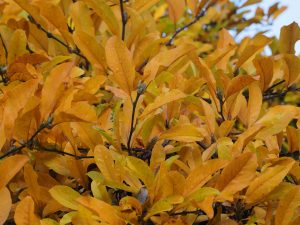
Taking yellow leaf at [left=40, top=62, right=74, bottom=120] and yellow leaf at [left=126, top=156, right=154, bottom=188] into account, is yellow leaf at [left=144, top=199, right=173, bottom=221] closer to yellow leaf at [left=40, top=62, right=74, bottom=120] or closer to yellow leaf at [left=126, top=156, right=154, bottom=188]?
yellow leaf at [left=126, top=156, right=154, bottom=188]

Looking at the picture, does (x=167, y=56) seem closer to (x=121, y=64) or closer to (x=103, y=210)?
(x=121, y=64)

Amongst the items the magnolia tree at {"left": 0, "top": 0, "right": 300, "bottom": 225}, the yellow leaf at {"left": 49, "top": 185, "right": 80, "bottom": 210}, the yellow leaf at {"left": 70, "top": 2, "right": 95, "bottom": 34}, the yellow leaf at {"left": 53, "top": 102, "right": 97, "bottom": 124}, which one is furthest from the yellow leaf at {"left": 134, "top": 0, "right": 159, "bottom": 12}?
the yellow leaf at {"left": 49, "top": 185, "right": 80, "bottom": 210}

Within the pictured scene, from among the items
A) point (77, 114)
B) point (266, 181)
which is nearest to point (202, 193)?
point (266, 181)

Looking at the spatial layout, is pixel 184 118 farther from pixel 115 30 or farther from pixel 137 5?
pixel 137 5

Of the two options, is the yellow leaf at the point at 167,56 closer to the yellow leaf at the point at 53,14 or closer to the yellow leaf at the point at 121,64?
the yellow leaf at the point at 121,64

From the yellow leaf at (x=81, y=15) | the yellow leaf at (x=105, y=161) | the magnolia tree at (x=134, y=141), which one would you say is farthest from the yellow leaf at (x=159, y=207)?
the yellow leaf at (x=81, y=15)

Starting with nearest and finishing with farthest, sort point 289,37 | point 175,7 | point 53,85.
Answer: point 53,85, point 289,37, point 175,7

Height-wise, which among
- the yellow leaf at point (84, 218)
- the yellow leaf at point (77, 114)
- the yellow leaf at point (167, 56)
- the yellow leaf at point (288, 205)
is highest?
the yellow leaf at point (167, 56)
